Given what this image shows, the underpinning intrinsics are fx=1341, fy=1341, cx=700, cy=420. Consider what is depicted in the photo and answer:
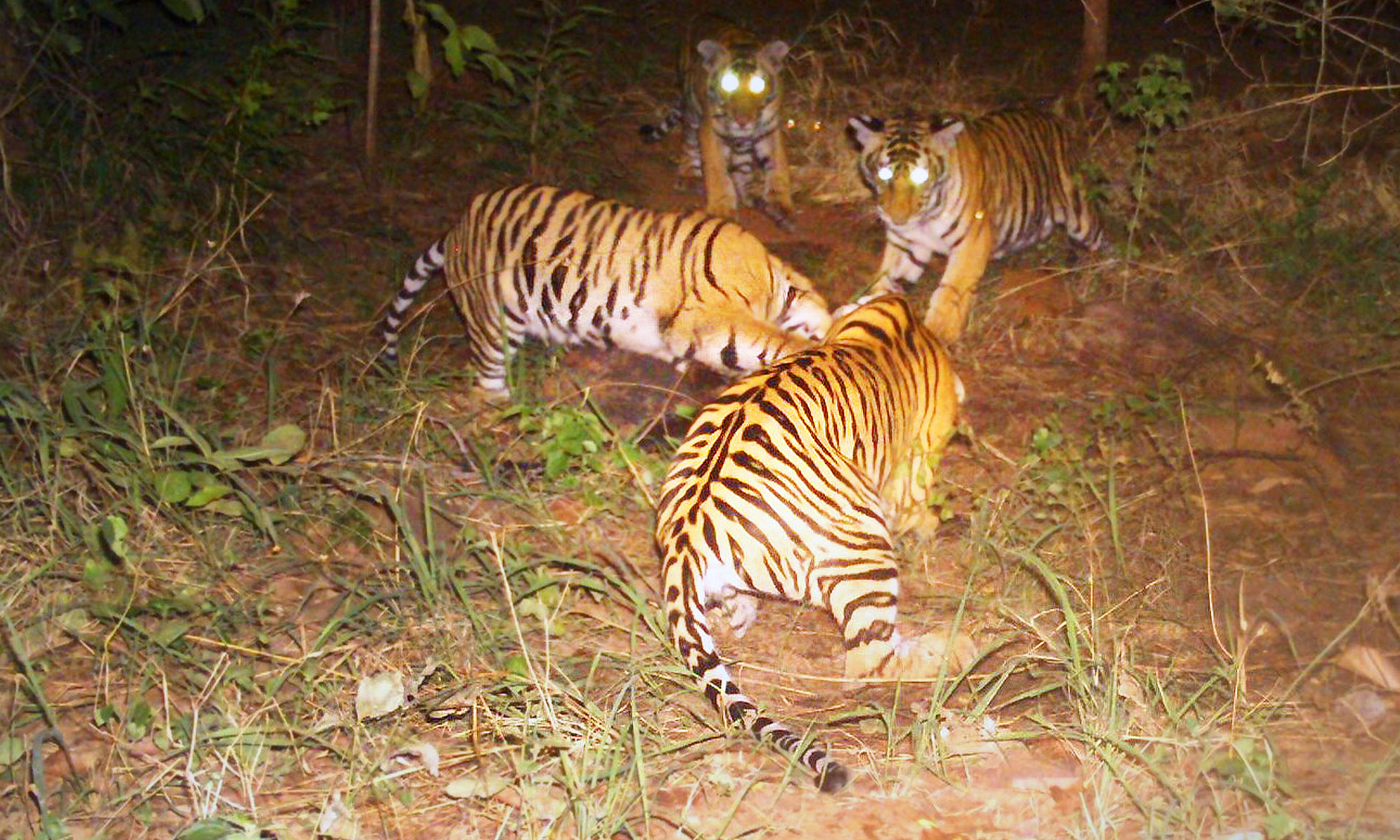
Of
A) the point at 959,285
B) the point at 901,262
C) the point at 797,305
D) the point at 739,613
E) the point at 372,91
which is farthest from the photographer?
the point at 372,91

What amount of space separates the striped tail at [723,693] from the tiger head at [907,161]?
9.55 ft

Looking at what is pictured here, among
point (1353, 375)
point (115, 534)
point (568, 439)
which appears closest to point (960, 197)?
point (1353, 375)

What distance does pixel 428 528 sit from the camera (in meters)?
3.72

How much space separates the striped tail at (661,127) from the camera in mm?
7746

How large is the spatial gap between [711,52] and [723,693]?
4649mm

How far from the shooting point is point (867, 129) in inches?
237

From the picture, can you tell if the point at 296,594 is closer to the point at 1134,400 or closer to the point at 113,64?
the point at 1134,400

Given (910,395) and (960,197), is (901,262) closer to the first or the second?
(960,197)

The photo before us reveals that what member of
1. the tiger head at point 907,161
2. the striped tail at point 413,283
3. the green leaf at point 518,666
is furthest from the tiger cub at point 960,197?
the green leaf at point 518,666

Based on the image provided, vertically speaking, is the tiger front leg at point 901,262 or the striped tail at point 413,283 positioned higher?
the tiger front leg at point 901,262

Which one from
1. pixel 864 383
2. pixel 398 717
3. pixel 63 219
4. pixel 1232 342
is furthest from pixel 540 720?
pixel 63 219

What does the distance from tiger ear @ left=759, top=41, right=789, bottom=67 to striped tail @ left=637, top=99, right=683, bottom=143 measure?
28.7 inches

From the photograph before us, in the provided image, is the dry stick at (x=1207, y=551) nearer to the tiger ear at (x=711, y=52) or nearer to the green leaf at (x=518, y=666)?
the green leaf at (x=518, y=666)

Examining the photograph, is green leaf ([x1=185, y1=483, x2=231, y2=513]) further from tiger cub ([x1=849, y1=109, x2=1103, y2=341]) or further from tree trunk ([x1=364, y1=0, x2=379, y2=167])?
tree trunk ([x1=364, y1=0, x2=379, y2=167])
